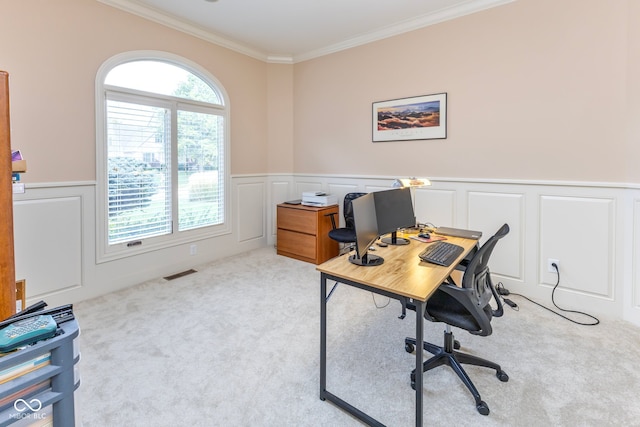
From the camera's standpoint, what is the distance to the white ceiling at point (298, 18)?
10.7 feet

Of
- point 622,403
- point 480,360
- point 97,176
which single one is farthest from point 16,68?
point 622,403

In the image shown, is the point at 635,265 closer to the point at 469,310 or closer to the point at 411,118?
the point at 469,310

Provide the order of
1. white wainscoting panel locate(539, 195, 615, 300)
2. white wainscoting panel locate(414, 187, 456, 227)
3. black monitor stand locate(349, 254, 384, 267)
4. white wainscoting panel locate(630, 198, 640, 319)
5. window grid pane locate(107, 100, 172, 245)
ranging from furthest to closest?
white wainscoting panel locate(414, 187, 456, 227)
window grid pane locate(107, 100, 172, 245)
white wainscoting panel locate(539, 195, 615, 300)
white wainscoting panel locate(630, 198, 640, 319)
black monitor stand locate(349, 254, 384, 267)

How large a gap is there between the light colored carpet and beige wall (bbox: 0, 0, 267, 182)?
4.52 feet

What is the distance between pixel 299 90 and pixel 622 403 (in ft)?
15.2

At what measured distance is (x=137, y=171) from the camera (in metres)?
3.43

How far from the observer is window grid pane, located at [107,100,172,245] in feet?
10.6

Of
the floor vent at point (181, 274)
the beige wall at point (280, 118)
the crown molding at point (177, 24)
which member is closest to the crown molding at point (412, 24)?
the beige wall at point (280, 118)

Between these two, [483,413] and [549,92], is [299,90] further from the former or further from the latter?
[483,413]

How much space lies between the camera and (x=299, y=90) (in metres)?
4.82

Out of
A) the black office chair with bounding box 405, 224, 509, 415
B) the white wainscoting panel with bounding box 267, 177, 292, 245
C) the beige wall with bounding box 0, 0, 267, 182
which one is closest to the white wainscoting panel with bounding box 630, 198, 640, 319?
the black office chair with bounding box 405, 224, 509, 415

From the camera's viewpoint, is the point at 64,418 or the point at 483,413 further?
the point at 483,413

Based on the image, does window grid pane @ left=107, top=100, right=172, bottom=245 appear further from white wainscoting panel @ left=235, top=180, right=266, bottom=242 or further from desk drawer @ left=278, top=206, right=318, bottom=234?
desk drawer @ left=278, top=206, right=318, bottom=234

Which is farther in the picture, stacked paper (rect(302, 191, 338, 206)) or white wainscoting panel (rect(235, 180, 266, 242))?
white wainscoting panel (rect(235, 180, 266, 242))
